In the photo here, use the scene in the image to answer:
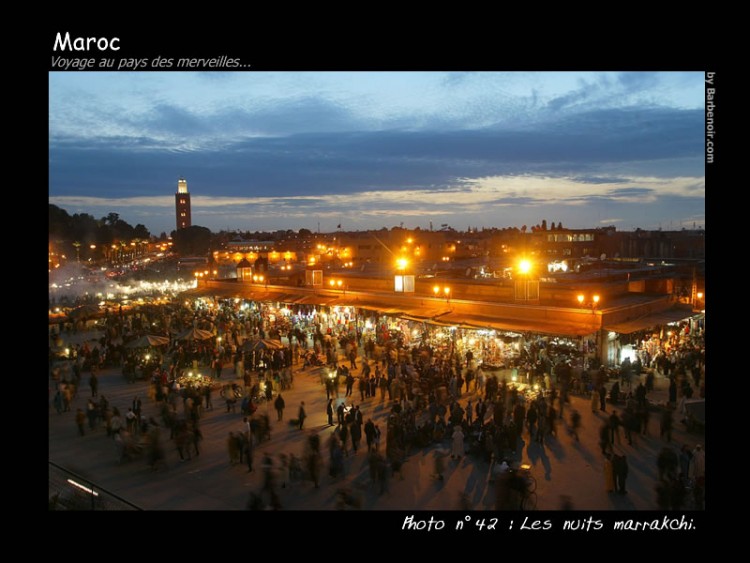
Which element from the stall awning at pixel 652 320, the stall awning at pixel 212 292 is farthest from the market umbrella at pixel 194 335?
the stall awning at pixel 652 320

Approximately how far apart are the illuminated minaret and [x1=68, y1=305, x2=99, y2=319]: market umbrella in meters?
160

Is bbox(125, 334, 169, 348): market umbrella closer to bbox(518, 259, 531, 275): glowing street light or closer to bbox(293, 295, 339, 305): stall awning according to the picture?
bbox(293, 295, 339, 305): stall awning

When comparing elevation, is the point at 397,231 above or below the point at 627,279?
above

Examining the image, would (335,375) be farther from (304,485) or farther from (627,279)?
(627,279)

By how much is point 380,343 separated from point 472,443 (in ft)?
31.4

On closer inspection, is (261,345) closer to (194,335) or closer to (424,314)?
(194,335)

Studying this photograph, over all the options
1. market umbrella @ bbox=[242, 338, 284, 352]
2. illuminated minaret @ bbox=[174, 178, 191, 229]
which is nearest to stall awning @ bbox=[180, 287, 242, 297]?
market umbrella @ bbox=[242, 338, 284, 352]

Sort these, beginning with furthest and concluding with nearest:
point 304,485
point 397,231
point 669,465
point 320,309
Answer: point 397,231 < point 320,309 < point 304,485 < point 669,465

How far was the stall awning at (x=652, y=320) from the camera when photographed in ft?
50.5

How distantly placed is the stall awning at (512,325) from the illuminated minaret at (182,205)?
17418 centimetres

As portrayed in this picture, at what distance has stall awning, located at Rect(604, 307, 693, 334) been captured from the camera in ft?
50.5

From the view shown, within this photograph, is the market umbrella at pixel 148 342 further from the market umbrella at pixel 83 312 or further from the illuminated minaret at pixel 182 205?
the illuminated minaret at pixel 182 205
